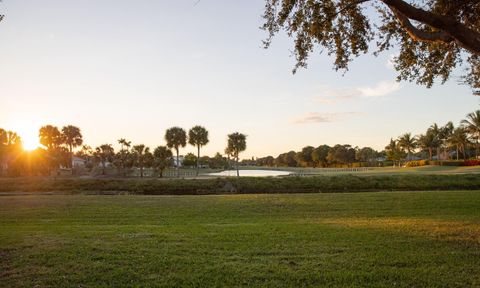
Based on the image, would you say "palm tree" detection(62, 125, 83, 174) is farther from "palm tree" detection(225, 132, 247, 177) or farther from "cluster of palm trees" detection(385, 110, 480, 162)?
"cluster of palm trees" detection(385, 110, 480, 162)

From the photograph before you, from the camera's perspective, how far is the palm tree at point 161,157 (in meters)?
83.7

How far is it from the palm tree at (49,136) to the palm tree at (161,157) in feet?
97.5

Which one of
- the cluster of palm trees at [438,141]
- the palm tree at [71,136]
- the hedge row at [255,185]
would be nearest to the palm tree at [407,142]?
the cluster of palm trees at [438,141]

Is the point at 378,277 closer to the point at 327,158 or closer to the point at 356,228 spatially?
the point at 356,228

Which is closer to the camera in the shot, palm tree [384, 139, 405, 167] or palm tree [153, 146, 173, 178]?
palm tree [153, 146, 173, 178]

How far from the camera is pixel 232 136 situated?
307ft

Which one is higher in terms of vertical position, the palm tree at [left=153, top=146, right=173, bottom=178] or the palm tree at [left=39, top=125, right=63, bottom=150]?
the palm tree at [left=39, top=125, right=63, bottom=150]

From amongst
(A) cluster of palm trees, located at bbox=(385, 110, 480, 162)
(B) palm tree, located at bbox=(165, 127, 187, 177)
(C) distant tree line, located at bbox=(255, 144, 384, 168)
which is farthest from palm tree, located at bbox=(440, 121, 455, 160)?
(B) palm tree, located at bbox=(165, 127, 187, 177)

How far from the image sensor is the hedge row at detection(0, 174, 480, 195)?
132ft

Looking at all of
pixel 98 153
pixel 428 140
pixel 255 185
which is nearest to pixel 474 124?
pixel 428 140

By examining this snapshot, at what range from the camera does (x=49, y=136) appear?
9481 cm

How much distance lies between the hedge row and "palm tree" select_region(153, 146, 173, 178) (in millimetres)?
35674

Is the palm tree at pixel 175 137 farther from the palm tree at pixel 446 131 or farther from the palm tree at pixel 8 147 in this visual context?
the palm tree at pixel 446 131

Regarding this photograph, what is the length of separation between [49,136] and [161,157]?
32352 mm
